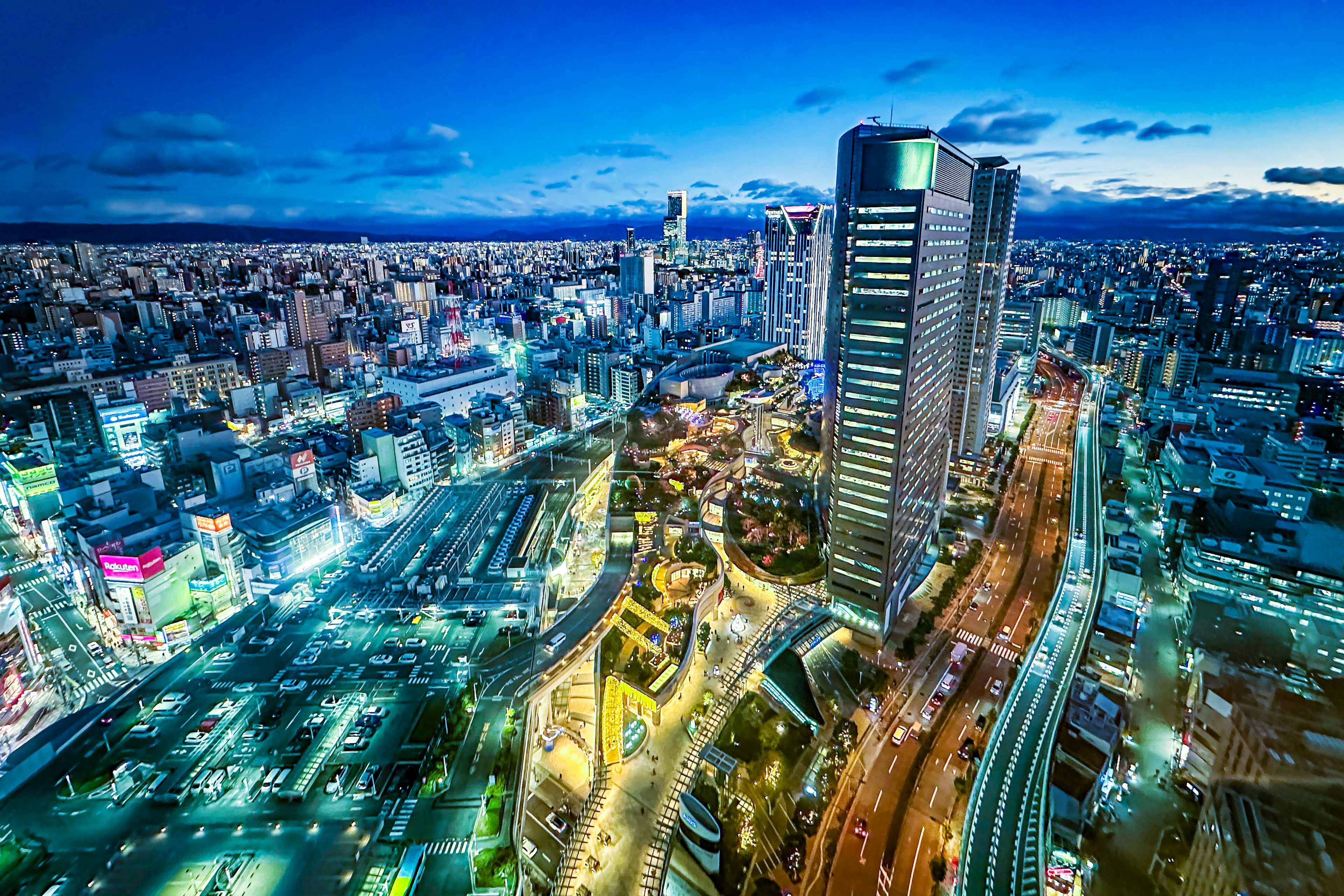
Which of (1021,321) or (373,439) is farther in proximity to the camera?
(1021,321)

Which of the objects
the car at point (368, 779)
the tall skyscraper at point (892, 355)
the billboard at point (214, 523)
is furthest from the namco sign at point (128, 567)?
the tall skyscraper at point (892, 355)

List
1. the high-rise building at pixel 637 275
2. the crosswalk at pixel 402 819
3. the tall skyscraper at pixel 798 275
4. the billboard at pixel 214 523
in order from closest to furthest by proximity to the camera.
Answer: the crosswalk at pixel 402 819, the billboard at pixel 214 523, the tall skyscraper at pixel 798 275, the high-rise building at pixel 637 275

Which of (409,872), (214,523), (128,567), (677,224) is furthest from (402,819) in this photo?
(677,224)

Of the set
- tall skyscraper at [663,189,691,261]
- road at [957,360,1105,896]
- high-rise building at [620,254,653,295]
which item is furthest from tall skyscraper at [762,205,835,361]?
tall skyscraper at [663,189,691,261]

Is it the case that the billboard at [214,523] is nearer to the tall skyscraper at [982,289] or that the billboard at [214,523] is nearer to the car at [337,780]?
the car at [337,780]

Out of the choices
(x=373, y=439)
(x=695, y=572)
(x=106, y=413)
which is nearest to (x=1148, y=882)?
(x=695, y=572)

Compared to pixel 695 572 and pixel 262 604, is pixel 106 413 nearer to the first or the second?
pixel 262 604

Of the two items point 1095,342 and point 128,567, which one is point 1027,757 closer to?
point 128,567

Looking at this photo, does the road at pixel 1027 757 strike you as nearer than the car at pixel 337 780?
Yes
